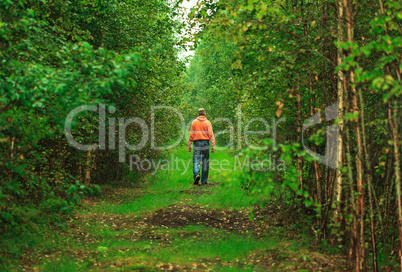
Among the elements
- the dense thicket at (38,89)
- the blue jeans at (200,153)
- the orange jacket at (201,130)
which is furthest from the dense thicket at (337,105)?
the blue jeans at (200,153)

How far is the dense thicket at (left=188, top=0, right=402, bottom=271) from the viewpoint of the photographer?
4.64m

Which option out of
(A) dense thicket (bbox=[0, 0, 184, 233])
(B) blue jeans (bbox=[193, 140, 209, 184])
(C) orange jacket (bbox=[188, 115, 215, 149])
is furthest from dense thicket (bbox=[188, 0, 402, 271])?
(B) blue jeans (bbox=[193, 140, 209, 184])

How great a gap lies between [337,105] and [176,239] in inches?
161

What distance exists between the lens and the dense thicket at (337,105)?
464 centimetres

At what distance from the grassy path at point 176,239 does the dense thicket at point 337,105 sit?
2.36ft

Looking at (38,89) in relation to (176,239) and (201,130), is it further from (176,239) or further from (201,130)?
(201,130)

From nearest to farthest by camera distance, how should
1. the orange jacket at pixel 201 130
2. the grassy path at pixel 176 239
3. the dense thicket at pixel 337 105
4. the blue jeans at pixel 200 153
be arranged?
the dense thicket at pixel 337 105 < the grassy path at pixel 176 239 < the orange jacket at pixel 201 130 < the blue jeans at pixel 200 153

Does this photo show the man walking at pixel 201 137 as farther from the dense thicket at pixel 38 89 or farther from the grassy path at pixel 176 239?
the dense thicket at pixel 38 89

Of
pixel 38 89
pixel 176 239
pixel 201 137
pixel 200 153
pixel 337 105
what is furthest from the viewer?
pixel 200 153

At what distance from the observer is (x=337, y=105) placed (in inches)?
241

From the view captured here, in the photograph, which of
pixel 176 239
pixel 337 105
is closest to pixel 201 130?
pixel 176 239

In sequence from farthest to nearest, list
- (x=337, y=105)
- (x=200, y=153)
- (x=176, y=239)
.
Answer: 1. (x=200, y=153)
2. (x=176, y=239)
3. (x=337, y=105)

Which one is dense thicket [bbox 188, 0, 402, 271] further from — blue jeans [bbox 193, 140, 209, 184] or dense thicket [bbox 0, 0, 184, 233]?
blue jeans [bbox 193, 140, 209, 184]

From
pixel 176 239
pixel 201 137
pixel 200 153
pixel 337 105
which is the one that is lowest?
pixel 176 239
